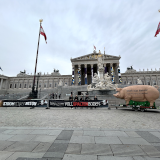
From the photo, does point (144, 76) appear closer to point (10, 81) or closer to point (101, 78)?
point (101, 78)

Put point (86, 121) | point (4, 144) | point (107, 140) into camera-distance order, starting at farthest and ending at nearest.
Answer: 1. point (86, 121)
2. point (107, 140)
3. point (4, 144)

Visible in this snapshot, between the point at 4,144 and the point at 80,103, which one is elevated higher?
the point at 80,103

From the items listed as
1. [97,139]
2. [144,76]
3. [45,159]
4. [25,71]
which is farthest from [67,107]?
[25,71]

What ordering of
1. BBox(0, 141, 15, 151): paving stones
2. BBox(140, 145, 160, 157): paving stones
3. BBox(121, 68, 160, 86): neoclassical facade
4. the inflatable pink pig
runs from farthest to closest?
1. BBox(121, 68, 160, 86): neoclassical facade
2. the inflatable pink pig
3. BBox(0, 141, 15, 151): paving stones
4. BBox(140, 145, 160, 157): paving stones

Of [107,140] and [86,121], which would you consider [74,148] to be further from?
[86,121]

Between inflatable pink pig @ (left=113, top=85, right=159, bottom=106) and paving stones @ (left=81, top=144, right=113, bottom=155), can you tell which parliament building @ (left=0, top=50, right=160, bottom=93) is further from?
paving stones @ (left=81, top=144, right=113, bottom=155)

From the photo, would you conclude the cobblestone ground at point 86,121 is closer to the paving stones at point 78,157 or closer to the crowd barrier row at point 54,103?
the paving stones at point 78,157

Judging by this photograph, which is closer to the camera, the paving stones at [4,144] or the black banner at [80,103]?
the paving stones at [4,144]

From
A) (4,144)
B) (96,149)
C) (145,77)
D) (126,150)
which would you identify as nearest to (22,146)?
(4,144)

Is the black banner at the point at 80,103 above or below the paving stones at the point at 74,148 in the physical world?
above

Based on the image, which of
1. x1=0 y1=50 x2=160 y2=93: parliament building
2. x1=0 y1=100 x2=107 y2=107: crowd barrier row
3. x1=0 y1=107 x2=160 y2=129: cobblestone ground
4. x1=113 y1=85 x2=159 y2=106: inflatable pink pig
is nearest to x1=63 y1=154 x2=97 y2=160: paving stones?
x1=0 y1=107 x2=160 y2=129: cobblestone ground

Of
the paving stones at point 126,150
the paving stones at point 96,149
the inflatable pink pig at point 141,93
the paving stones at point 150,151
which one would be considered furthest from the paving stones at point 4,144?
the inflatable pink pig at point 141,93

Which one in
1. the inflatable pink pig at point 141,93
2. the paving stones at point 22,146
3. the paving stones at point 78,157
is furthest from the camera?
the inflatable pink pig at point 141,93

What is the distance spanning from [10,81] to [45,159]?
81.8 meters
